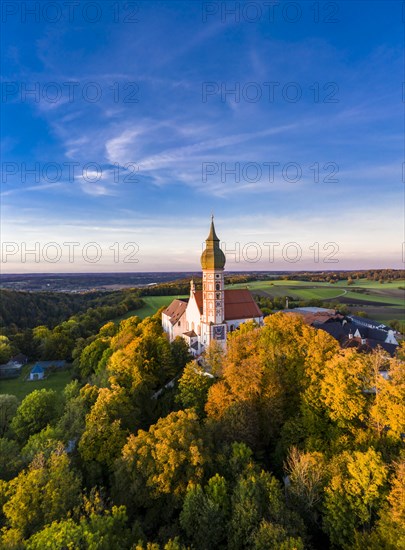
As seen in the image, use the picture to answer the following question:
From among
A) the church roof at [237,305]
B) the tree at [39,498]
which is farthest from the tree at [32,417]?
the church roof at [237,305]

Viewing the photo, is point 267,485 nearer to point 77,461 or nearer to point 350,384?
point 350,384

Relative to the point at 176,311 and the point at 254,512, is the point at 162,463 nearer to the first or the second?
the point at 254,512

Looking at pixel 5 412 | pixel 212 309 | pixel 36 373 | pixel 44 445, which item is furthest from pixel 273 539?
pixel 36 373

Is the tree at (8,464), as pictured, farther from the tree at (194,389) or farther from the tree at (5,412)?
the tree at (194,389)

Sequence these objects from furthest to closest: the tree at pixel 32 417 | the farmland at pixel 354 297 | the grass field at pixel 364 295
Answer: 1. the farmland at pixel 354 297
2. the grass field at pixel 364 295
3. the tree at pixel 32 417

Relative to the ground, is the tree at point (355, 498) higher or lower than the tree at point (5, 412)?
higher

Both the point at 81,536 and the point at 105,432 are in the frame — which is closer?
the point at 81,536

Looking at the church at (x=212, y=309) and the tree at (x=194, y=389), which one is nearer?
the tree at (x=194, y=389)

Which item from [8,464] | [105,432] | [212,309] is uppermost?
[212,309]
